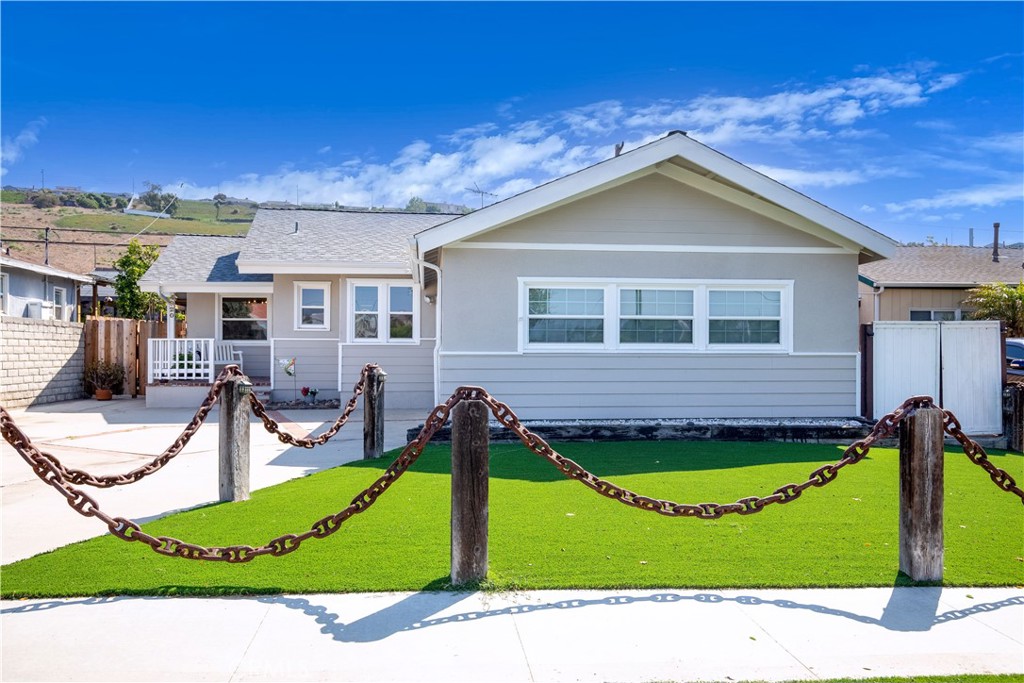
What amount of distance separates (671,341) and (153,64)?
2850cm

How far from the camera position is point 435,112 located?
3042cm

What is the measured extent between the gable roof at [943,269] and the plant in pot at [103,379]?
2191 centimetres

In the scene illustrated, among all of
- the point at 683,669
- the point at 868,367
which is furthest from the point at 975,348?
the point at 683,669

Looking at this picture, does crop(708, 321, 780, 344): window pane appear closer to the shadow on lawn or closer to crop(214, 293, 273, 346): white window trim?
the shadow on lawn

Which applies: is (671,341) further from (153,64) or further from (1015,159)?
(153,64)

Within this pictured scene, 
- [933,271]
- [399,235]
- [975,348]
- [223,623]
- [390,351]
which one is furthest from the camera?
[933,271]

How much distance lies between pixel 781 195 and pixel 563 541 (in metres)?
7.80

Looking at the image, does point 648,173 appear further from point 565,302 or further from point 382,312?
point 382,312

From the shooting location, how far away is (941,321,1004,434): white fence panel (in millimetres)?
11133

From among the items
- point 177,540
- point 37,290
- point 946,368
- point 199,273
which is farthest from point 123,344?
point 946,368

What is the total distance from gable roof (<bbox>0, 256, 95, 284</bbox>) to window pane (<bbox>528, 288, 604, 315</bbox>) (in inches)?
615

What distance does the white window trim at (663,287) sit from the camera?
11141 mm

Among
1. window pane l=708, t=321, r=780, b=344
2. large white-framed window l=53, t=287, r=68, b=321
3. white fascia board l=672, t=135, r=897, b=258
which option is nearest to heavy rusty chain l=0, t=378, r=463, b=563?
white fascia board l=672, t=135, r=897, b=258

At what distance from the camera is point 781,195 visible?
10.8 m
